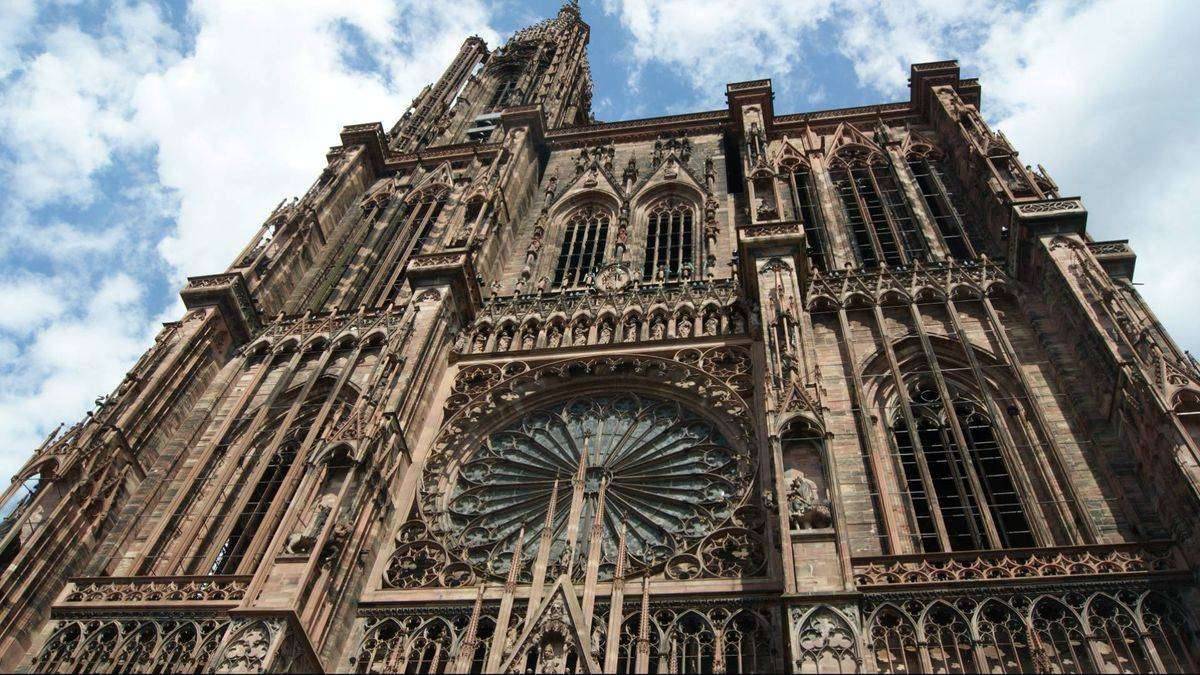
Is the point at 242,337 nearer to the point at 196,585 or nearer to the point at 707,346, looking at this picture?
the point at 196,585

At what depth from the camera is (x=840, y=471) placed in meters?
14.2

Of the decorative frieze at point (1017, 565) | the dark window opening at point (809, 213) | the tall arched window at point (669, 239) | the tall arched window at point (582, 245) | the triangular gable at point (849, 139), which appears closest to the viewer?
the decorative frieze at point (1017, 565)

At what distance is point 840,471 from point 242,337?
12457 mm

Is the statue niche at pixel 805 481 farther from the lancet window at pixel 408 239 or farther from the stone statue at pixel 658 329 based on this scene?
the lancet window at pixel 408 239

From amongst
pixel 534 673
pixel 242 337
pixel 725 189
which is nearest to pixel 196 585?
pixel 534 673

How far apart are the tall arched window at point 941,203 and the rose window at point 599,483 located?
291 inches

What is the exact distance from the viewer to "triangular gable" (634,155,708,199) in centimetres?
2517

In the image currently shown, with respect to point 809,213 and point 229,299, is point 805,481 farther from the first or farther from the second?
point 229,299

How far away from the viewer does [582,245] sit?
23.7m

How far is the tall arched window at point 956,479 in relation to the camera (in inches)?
526

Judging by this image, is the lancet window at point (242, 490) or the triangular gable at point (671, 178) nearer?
the lancet window at point (242, 490)

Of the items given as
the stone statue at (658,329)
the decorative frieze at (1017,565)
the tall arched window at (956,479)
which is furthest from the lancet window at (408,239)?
the decorative frieze at (1017,565)

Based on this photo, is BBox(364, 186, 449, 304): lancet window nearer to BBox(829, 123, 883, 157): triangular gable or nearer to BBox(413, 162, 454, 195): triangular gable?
BBox(413, 162, 454, 195): triangular gable

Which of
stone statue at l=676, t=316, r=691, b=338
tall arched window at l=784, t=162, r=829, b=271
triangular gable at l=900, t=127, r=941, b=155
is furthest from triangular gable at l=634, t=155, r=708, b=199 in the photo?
stone statue at l=676, t=316, r=691, b=338
